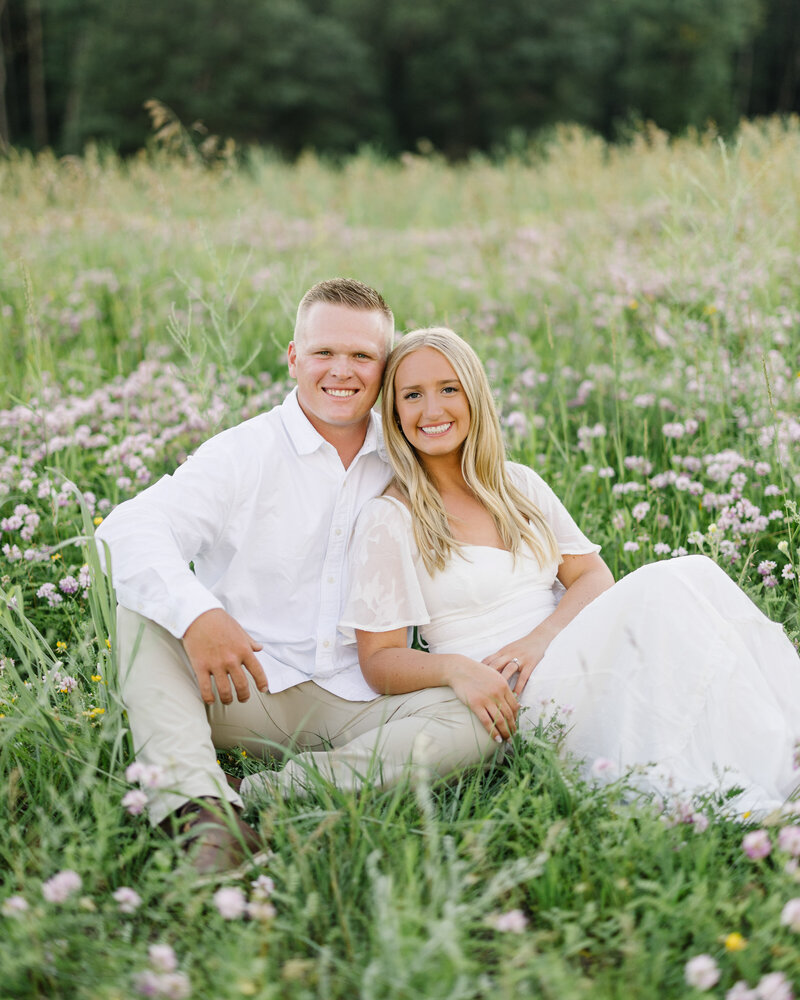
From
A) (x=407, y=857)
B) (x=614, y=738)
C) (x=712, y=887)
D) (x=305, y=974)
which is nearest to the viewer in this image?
(x=305, y=974)

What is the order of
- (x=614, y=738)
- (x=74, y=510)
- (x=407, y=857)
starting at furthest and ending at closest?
(x=74, y=510) < (x=614, y=738) < (x=407, y=857)

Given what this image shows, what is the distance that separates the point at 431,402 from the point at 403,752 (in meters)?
0.96

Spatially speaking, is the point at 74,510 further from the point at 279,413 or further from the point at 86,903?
the point at 86,903

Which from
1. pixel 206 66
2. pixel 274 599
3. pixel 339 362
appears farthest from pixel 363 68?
pixel 274 599

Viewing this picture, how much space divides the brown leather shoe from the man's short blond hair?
136 cm

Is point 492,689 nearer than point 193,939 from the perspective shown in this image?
No

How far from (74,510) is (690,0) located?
33394 mm

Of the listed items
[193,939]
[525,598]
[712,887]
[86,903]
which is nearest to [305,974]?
[193,939]

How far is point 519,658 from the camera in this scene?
2373mm

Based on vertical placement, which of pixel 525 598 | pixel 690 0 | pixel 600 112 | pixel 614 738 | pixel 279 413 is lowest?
pixel 614 738

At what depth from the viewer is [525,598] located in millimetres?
2557

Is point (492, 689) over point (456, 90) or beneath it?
beneath

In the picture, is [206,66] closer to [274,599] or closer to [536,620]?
[274,599]

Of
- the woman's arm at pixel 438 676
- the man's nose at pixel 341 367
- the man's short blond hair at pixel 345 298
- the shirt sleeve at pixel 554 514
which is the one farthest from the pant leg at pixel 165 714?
the shirt sleeve at pixel 554 514
